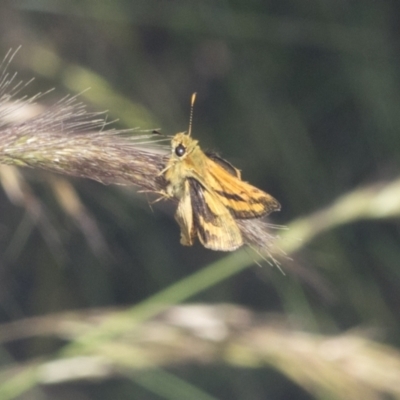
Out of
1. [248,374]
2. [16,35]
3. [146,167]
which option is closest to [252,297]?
[248,374]

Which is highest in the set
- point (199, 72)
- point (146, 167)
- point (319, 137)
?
point (199, 72)

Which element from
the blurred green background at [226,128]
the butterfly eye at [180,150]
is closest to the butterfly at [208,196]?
the butterfly eye at [180,150]

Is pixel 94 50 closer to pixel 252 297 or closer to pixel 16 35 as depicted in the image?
pixel 16 35

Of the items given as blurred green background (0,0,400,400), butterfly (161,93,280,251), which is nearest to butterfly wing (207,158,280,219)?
butterfly (161,93,280,251)

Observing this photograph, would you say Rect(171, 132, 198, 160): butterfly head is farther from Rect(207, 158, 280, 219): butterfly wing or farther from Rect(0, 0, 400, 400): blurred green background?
Rect(0, 0, 400, 400): blurred green background

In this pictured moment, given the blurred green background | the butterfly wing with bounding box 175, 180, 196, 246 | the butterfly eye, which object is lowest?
the butterfly wing with bounding box 175, 180, 196, 246
